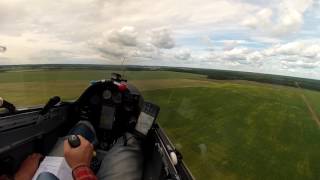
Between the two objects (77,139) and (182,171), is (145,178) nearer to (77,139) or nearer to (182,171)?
(182,171)

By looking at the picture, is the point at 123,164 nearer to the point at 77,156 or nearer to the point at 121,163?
the point at 121,163

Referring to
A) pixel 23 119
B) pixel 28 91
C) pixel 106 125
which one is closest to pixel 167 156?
pixel 23 119

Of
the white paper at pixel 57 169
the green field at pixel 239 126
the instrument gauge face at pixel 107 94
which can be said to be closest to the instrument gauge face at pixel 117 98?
the instrument gauge face at pixel 107 94

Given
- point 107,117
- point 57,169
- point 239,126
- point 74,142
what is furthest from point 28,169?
point 239,126

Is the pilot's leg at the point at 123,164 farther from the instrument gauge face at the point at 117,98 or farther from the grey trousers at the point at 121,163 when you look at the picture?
the instrument gauge face at the point at 117,98

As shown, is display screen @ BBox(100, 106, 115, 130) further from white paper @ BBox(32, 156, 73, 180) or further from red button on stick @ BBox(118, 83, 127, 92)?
white paper @ BBox(32, 156, 73, 180)

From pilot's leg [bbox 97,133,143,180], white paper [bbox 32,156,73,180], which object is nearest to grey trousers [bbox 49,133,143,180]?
pilot's leg [bbox 97,133,143,180]
